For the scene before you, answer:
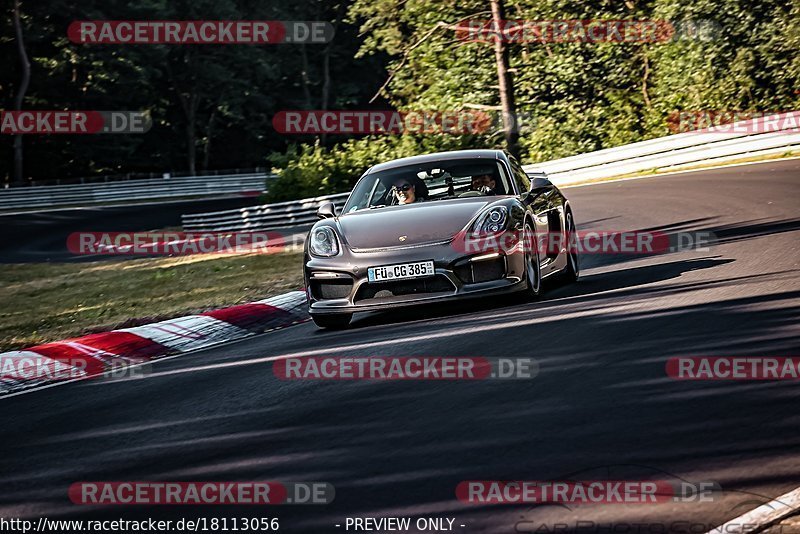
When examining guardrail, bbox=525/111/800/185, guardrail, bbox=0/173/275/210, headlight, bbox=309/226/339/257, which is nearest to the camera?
headlight, bbox=309/226/339/257

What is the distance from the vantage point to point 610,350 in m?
6.91

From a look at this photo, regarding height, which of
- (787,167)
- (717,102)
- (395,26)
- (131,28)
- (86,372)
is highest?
(131,28)

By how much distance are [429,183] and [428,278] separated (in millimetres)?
1724

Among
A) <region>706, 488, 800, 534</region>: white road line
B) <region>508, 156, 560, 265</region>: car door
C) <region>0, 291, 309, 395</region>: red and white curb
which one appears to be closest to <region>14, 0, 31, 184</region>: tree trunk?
<region>0, 291, 309, 395</region>: red and white curb

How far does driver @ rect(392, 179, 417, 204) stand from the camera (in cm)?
1005

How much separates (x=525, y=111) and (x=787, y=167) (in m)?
16.8

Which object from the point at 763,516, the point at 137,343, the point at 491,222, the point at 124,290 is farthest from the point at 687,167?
the point at 763,516

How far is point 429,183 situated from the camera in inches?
400

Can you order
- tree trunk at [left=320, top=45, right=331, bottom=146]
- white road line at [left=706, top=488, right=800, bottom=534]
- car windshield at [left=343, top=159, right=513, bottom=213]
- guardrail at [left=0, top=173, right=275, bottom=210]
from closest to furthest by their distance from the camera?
1. white road line at [left=706, top=488, right=800, bottom=534]
2. car windshield at [left=343, top=159, right=513, bottom=213]
3. guardrail at [left=0, top=173, right=275, bottom=210]
4. tree trunk at [left=320, top=45, right=331, bottom=146]

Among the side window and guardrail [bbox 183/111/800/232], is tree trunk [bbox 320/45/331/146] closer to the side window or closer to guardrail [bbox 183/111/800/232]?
guardrail [bbox 183/111/800/232]

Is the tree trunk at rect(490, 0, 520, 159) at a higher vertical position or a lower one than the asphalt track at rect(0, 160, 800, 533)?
higher

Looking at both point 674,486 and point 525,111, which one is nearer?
point 674,486

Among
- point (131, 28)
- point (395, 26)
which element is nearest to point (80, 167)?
point (131, 28)

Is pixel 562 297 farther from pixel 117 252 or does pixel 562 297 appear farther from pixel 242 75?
pixel 242 75
